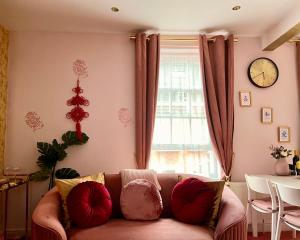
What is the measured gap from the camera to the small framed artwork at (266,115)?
3303 millimetres

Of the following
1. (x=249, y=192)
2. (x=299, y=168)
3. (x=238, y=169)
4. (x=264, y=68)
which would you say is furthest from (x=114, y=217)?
(x=264, y=68)

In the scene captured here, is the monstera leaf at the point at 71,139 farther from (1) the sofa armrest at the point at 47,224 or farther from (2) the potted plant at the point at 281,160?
(2) the potted plant at the point at 281,160

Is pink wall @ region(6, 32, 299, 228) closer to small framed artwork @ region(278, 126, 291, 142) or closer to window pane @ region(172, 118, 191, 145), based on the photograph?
small framed artwork @ region(278, 126, 291, 142)

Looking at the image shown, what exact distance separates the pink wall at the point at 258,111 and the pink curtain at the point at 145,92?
109cm

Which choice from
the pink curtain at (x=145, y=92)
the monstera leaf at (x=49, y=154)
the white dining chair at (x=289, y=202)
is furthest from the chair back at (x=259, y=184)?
the monstera leaf at (x=49, y=154)

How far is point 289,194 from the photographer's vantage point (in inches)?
81.4

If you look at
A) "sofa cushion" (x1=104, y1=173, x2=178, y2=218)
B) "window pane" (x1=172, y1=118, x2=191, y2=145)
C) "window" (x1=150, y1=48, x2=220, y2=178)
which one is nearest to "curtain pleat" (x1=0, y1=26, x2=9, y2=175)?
"sofa cushion" (x1=104, y1=173, x2=178, y2=218)

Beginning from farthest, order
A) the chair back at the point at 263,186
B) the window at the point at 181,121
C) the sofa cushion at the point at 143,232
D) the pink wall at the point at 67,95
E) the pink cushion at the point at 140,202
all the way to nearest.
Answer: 1. the window at the point at 181,121
2. the pink wall at the point at 67,95
3. the chair back at the point at 263,186
4. the pink cushion at the point at 140,202
5. the sofa cushion at the point at 143,232

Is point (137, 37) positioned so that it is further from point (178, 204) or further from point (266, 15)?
point (178, 204)

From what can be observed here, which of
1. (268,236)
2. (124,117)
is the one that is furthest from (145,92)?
(268,236)

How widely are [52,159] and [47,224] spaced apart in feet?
4.17

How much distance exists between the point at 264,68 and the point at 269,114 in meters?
0.61

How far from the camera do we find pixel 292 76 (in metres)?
3.41

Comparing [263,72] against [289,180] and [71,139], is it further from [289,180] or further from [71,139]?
[71,139]
